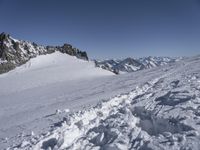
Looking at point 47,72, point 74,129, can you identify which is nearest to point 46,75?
point 47,72

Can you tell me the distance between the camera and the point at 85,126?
37.4ft

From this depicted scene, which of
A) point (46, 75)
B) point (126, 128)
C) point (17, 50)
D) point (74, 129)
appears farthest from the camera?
point (17, 50)

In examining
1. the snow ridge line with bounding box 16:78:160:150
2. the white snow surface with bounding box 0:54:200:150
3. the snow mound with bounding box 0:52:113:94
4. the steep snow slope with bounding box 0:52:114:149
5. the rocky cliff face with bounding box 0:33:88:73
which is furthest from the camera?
the rocky cliff face with bounding box 0:33:88:73

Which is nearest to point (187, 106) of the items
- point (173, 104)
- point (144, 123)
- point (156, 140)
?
point (173, 104)

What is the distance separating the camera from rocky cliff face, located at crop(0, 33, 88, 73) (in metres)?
60.0

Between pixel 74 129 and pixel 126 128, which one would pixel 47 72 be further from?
pixel 126 128

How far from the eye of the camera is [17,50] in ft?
217

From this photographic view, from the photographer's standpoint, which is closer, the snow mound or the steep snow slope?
the steep snow slope

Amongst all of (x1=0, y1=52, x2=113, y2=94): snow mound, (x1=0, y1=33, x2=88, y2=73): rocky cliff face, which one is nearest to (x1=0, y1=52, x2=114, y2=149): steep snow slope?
(x1=0, y1=52, x2=113, y2=94): snow mound

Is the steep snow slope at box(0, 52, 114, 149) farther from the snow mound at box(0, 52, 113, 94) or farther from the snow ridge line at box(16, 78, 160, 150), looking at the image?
the snow ridge line at box(16, 78, 160, 150)

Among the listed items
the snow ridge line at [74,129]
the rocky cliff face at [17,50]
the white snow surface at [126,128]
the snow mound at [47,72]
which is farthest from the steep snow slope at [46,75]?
the white snow surface at [126,128]

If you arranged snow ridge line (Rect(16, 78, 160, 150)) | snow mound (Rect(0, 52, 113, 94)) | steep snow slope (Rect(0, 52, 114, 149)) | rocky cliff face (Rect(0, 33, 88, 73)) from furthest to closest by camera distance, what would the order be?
rocky cliff face (Rect(0, 33, 88, 73)), snow mound (Rect(0, 52, 113, 94)), steep snow slope (Rect(0, 52, 114, 149)), snow ridge line (Rect(16, 78, 160, 150))

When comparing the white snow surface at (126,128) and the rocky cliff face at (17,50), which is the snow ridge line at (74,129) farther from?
the rocky cliff face at (17,50)

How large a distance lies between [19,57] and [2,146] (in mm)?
54716
